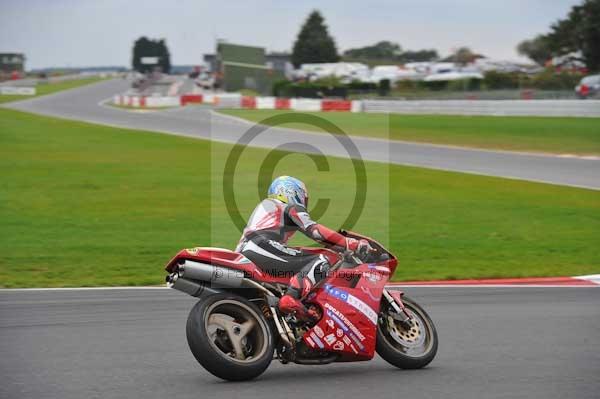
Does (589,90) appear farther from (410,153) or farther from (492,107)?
(410,153)

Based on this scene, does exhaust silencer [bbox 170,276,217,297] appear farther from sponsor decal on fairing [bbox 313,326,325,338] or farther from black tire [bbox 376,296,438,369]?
black tire [bbox 376,296,438,369]

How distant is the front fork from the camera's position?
7.07 m

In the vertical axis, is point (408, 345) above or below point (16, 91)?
below

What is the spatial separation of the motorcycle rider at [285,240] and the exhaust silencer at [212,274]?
35 centimetres

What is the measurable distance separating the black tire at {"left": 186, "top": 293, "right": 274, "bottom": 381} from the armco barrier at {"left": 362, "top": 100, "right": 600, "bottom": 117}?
108 feet

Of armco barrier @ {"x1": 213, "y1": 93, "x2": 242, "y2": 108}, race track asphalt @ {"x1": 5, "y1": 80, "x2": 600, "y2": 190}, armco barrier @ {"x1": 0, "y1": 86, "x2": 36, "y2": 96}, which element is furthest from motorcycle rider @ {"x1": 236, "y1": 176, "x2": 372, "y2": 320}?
armco barrier @ {"x1": 0, "y1": 86, "x2": 36, "y2": 96}

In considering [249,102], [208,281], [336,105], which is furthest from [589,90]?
[208,281]

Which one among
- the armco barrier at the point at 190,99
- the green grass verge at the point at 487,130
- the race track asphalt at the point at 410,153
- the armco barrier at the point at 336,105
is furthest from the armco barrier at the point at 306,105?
the armco barrier at the point at 190,99

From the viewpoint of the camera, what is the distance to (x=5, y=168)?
85.0 ft

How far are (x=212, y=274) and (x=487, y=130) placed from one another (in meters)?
31.3

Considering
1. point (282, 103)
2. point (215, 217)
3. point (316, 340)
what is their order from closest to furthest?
point (316, 340) → point (215, 217) → point (282, 103)

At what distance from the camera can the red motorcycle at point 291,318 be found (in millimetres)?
6289

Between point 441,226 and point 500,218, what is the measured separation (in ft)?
5.50

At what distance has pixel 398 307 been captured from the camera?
7.08 metres
